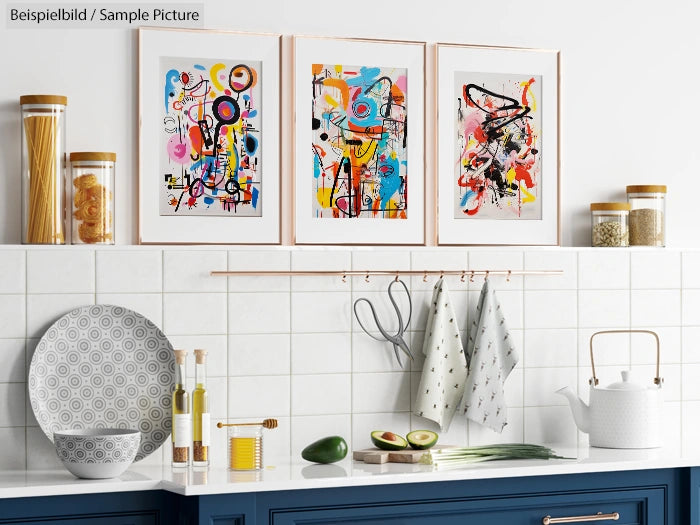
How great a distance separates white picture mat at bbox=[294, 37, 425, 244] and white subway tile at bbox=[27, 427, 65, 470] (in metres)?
0.86

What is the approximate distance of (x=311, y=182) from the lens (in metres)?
2.94

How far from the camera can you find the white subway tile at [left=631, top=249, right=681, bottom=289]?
318 cm

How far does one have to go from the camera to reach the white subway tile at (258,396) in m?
2.86

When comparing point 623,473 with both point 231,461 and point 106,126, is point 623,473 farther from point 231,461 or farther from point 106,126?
point 106,126

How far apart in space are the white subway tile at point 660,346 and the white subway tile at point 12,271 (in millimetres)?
1788

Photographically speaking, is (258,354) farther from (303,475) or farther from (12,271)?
(12,271)

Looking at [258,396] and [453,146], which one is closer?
[258,396]

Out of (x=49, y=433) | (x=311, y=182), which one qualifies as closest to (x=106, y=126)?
(x=311, y=182)

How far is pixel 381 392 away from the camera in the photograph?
117 inches

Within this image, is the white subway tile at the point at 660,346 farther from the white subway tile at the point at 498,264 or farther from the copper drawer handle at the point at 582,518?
the copper drawer handle at the point at 582,518

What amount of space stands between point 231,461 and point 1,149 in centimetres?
102

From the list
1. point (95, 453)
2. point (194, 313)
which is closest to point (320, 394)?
point (194, 313)

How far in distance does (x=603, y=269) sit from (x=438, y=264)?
0.53 m

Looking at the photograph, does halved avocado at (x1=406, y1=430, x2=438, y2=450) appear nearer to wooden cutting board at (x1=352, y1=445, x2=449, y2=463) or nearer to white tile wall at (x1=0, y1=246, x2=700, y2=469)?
wooden cutting board at (x1=352, y1=445, x2=449, y2=463)
